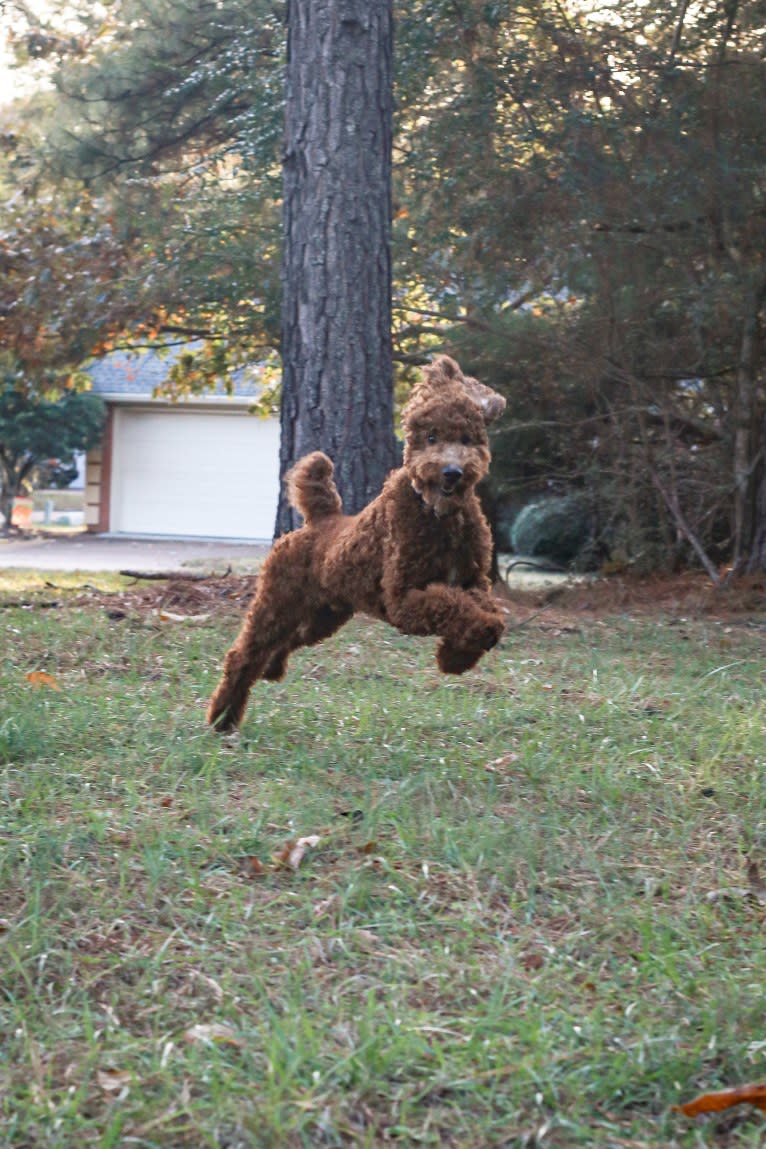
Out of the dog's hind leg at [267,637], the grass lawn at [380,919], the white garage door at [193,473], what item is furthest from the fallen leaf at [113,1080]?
the white garage door at [193,473]

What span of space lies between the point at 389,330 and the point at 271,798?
5.27 m

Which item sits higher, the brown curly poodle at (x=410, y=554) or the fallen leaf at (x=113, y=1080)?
the brown curly poodle at (x=410, y=554)

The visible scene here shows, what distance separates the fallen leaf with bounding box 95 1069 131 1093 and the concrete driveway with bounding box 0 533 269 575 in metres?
14.3

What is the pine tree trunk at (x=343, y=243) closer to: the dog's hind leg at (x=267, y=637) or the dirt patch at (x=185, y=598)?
the dirt patch at (x=185, y=598)

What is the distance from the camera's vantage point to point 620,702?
630 cm

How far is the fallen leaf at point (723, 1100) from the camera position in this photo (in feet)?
8.99

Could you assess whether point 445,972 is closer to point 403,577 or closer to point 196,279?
point 403,577

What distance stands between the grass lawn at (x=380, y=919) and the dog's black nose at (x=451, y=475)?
1019mm

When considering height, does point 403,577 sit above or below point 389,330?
below

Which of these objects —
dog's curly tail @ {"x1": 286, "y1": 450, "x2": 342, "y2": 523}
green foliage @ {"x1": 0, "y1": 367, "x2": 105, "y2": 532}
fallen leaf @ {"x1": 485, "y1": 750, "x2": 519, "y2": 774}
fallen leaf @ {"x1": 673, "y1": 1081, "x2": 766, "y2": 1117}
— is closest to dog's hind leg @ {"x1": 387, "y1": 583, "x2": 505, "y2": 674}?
fallen leaf @ {"x1": 485, "y1": 750, "x2": 519, "y2": 774}

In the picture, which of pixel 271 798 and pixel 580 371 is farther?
pixel 580 371

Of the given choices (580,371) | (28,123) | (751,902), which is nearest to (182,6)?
(28,123)

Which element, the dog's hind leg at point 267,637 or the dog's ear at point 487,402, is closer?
the dog's ear at point 487,402

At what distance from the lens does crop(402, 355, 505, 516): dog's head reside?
4.62 meters
